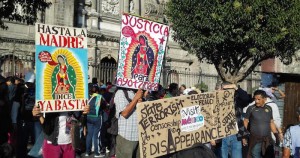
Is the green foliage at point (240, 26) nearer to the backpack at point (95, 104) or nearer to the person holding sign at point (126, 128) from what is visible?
the backpack at point (95, 104)

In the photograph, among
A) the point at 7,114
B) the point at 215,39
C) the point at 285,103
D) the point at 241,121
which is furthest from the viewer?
the point at 215,39

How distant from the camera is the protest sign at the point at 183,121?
5.30 m

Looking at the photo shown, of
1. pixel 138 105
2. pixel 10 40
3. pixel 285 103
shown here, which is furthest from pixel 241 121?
pixel 10 40

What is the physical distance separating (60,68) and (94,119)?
198 inches

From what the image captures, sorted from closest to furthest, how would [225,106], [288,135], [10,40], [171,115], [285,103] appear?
[171,115]
[288,135]
[225,106]
[285,103]
[10,40]

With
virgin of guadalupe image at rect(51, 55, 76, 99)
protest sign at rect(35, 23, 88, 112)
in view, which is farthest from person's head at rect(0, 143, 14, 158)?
virgin of guadalupe image at rect(51, 55, 76, 99)

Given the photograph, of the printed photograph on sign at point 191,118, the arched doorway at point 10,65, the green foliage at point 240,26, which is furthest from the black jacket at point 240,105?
the arched doorway at point 10,65

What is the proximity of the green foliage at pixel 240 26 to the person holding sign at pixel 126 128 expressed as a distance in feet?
35.8

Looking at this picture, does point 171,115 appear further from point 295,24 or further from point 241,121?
point 295,24

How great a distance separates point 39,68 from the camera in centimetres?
524

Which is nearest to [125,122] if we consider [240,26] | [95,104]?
[95,104]

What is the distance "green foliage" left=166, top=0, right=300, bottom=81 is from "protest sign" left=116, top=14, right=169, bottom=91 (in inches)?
400

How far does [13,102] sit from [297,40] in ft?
41.5

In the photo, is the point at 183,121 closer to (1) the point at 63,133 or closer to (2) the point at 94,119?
(1) the point at 63,133
